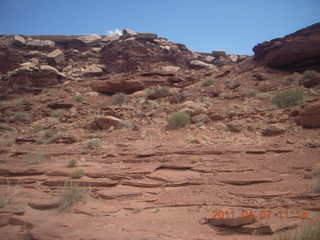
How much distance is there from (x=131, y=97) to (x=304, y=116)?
13.5 metres

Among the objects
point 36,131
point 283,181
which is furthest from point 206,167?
point 36,131

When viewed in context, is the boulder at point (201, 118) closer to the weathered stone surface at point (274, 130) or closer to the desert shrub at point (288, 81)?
the weathered stone surface at point (274, 130)

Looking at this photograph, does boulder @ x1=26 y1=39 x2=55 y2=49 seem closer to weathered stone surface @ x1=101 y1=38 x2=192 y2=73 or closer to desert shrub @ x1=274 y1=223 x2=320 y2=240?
weathered stone surface @ x1=101 y1=38 x2=192 y2=73

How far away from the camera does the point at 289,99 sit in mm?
10914

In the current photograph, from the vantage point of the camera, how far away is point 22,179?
5984 mm

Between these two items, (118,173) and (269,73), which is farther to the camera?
(269,73)

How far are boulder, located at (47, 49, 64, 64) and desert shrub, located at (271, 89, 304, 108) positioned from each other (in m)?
27.7

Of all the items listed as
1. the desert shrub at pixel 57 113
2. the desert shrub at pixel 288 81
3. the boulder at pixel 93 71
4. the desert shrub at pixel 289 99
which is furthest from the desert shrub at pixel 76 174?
the boulder at pixel 93 71

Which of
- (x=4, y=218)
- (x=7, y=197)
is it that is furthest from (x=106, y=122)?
(x=4, y=218)

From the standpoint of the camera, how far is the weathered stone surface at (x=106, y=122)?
1188cm

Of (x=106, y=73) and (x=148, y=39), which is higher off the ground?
(x=148, y=39)

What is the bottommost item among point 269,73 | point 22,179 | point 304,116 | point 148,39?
point 22,179

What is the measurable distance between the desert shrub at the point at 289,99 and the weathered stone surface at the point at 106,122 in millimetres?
8653

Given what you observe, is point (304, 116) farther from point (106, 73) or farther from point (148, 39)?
point (148, 39)
